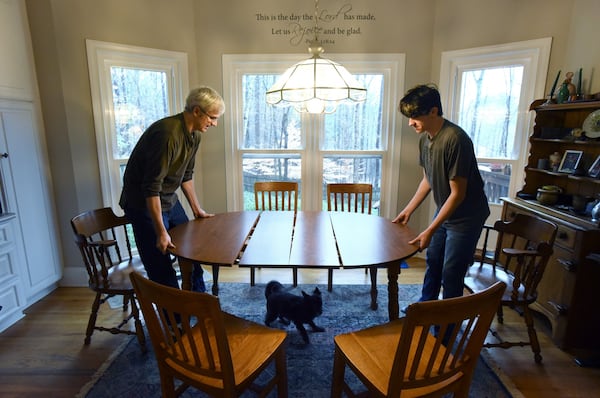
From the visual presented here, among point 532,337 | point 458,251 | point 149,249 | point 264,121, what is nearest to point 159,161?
point 149,249

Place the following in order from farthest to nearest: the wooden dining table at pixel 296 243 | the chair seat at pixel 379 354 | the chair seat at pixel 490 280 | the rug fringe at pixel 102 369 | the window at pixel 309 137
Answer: the window at pixel 309 137 → the chair seat at pixel 490 280 → the rug fringe at pixel 102 369 → the wooden dining table at pixel 296 243 → the chair seat at pixel 379 354

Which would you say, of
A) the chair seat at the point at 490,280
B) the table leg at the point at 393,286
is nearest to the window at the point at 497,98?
the chair seat at the point at 490,280

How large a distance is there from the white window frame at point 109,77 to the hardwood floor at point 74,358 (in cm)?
96

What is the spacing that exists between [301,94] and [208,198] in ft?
6.23

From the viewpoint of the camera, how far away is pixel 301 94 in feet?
6.45

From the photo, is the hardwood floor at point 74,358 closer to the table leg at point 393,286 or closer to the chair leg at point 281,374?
the table leg at point 393,286

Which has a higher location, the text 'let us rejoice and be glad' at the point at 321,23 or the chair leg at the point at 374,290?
the text 'let us rejoice and be glad' at the point at 321,23

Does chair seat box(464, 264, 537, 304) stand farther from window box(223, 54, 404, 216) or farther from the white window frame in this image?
the white window frame

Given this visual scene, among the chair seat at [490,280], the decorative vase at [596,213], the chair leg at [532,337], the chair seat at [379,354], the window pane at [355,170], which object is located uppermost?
the window pane at [355,170]

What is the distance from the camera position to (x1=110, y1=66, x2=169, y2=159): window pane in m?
2.88

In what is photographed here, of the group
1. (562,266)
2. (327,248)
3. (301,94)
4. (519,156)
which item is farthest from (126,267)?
(519,156)

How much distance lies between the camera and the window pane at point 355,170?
346 cm

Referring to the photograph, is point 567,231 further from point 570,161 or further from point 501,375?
point 501,375

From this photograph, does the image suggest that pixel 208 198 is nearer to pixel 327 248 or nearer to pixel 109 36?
pixel 109 36
